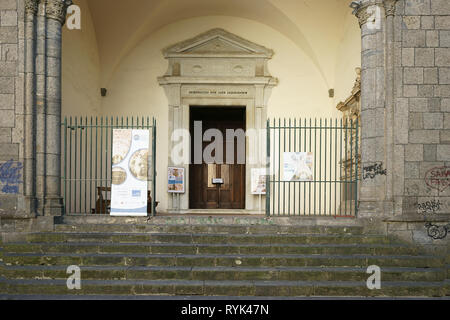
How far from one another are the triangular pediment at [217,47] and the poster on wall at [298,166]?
18.0 ft

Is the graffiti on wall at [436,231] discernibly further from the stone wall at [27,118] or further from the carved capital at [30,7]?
the carved capital at [30,7]

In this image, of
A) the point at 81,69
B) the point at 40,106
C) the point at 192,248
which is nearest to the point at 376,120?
the point at 192,248

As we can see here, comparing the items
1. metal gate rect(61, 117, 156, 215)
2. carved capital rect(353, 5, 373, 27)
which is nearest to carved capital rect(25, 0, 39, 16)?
metal gate rect(61, 117, 156, 215)

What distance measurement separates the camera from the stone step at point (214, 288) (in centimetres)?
604

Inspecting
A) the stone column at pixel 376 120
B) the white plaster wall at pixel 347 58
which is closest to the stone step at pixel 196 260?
the stone column at pixel 376 120

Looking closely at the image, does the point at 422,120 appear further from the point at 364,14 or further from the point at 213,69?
the point at 213,69

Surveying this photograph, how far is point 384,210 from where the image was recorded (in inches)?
306

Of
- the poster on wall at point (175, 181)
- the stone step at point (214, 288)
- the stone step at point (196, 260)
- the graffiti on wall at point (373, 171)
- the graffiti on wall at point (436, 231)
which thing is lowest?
the stone step at point (214, 288)

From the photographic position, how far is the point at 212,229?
7.62 m

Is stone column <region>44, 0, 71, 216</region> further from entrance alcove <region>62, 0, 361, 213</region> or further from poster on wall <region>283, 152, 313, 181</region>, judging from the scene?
entrance alcove <region>62, 0, 361, 213</region>

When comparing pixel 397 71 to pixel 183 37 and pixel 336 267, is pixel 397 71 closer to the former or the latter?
pixel 336 267

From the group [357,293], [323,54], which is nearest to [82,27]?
[323,54]

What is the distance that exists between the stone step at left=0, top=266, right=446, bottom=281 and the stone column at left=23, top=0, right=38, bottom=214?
1.69m

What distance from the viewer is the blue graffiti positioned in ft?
25.8
